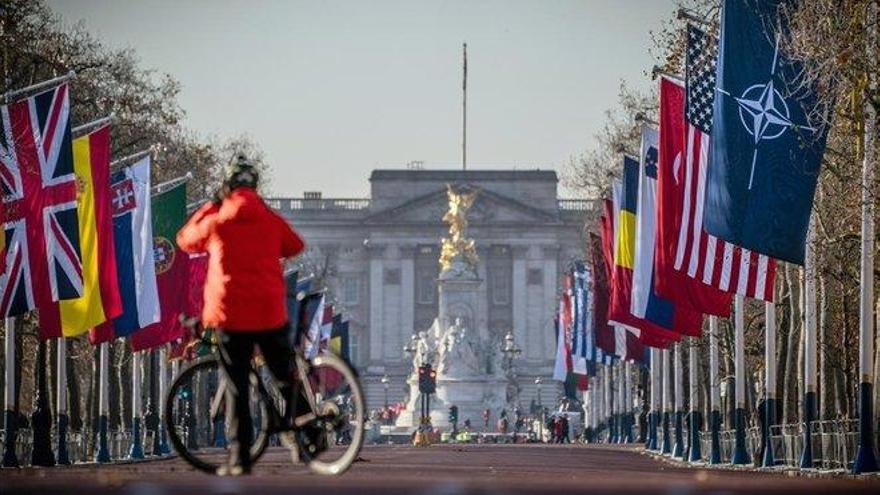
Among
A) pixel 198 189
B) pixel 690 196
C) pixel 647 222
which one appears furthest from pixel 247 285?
pixel 198 189

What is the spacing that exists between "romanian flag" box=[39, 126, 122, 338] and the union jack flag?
6.82 ft

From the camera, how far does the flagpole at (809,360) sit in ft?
139

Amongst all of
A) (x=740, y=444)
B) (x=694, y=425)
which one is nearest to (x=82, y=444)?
(x=694, y=425)

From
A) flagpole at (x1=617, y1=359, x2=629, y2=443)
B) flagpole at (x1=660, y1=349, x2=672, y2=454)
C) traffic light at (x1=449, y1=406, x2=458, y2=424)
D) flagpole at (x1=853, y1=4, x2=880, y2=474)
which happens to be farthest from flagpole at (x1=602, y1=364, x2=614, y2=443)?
flagpole at (x1=853, y1=4, x2=880, y2=474)

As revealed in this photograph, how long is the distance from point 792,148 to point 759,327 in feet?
107

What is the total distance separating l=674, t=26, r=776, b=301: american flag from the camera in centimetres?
4272

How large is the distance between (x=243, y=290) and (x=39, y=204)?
25.1 m

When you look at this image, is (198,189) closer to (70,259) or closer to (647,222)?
(647,222)

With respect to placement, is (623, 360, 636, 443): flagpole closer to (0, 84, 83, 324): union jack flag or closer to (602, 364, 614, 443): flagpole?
(602, 364, 614, 443): flagpole

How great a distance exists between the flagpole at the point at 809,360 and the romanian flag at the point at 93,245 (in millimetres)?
12903

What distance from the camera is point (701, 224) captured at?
43.2 metres

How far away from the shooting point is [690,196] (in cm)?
4391

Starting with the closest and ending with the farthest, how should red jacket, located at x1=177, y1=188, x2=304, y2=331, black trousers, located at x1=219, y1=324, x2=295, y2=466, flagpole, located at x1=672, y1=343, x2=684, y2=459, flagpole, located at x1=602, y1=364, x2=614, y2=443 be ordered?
red jacket, located at x1=177, y1=188, x2=304, y2=331
black trousers, located at x1=219, y1=324, x2=295, y2=466
flagpole, located at x1=672, y1=343, x2=684, y2=459
flagpole, located at x1=602, y1=364, x2=614, y2=443

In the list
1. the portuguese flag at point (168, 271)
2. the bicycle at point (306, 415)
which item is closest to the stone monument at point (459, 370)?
the portuguese flag at point (168, 271)
